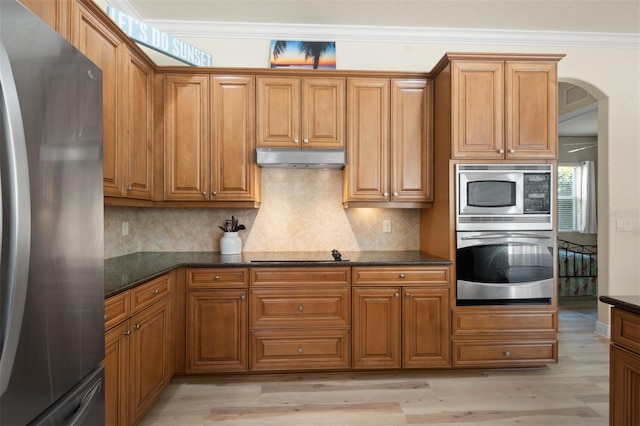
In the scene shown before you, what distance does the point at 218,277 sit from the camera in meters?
2.79

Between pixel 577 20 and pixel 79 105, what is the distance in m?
4.10

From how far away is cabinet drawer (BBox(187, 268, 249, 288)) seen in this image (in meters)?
2.78

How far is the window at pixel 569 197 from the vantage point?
23.3ft

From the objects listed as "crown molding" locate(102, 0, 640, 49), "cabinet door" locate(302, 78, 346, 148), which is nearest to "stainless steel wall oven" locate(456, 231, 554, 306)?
"cabinet door" locate(302, 78, 346, 148)

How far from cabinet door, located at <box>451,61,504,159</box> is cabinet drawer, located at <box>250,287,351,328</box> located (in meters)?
1.45

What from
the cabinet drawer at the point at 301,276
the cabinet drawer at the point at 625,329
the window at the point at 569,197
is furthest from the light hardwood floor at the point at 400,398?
the window at the point at 569,197

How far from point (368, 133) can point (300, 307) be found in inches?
60.9

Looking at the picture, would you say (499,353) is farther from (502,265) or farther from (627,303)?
(627,303)

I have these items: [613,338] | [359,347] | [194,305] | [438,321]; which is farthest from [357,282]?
[613,338]

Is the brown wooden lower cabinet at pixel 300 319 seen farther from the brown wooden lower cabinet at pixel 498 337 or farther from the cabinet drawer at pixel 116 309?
the cabinet drawer at pixel 116 309

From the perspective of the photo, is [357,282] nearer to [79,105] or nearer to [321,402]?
[321,402]

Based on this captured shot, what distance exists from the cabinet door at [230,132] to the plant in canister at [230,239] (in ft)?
0.93

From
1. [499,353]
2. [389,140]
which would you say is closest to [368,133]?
[389,140]

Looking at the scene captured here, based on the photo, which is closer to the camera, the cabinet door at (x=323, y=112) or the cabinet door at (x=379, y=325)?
the cabinet door at (x=379, y=325)
